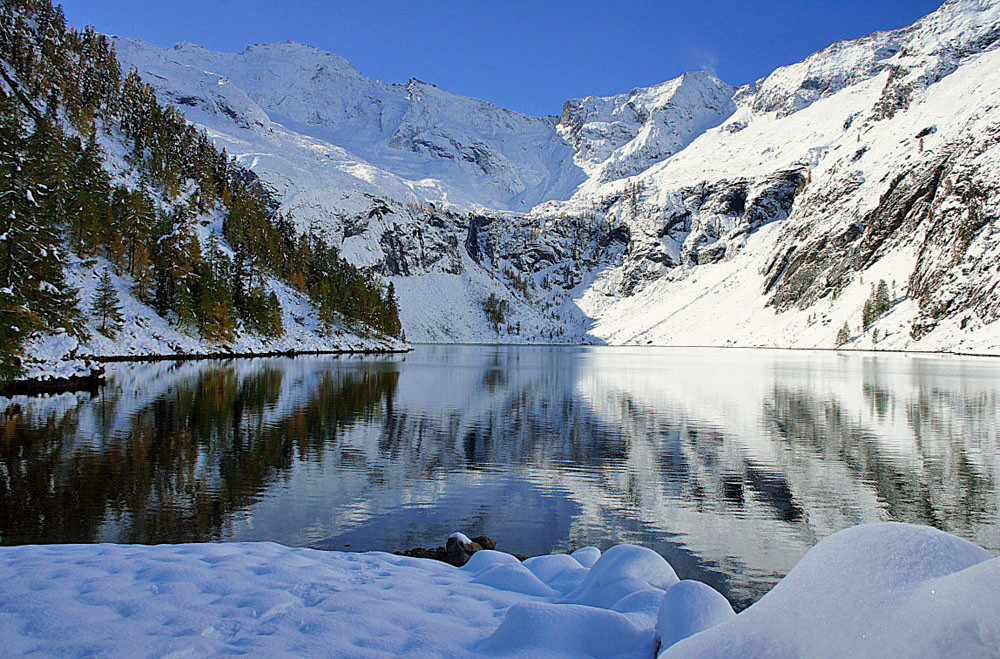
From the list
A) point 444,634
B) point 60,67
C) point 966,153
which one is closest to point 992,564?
point 444,634

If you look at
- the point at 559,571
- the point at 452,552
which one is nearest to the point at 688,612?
the point at 559,571

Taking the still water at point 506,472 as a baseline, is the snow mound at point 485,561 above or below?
above

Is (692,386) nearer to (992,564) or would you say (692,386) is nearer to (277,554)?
(277,554)

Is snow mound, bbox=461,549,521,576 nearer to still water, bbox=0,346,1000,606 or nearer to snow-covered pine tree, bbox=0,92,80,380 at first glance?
still water, bbox=0,346,1000,606

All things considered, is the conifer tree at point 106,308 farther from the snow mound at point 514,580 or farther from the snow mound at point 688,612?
the snow mound at point 688,612

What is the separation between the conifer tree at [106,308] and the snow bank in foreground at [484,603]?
59.4 metres

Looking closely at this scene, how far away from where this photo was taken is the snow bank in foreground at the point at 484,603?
287 centimetres

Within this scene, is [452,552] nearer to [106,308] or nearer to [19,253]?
[19,253]

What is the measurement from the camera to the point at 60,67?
91.9m

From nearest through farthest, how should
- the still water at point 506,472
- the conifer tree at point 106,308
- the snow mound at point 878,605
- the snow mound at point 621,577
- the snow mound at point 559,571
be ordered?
the snow mound at point 878,605
the snow mound at point 621,577
the snow mound at point 559,571
the still water at point 506,472
the conifer tree at point 106,308

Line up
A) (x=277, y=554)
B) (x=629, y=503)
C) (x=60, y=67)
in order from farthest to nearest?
(x=60, y=67)
(x=629, y=503)
(x=277, y=554)

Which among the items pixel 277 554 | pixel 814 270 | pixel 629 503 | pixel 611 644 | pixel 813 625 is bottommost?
pixel 629 503

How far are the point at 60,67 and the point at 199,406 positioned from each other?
96248 millimetres

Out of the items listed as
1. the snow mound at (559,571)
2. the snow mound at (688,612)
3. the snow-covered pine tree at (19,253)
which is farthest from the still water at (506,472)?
the snow mound at (688,612)
